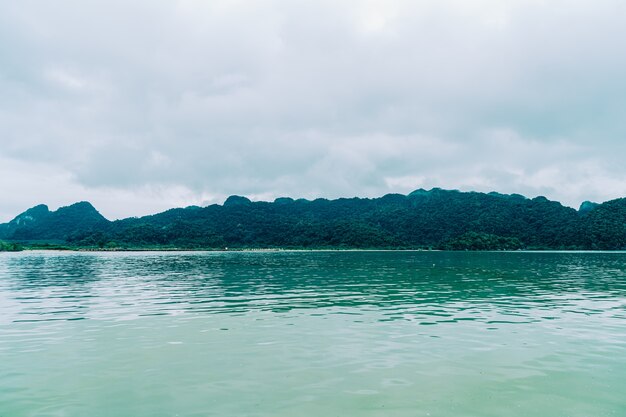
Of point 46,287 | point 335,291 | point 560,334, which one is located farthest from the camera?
point 46,287

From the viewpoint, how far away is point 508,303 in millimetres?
35188

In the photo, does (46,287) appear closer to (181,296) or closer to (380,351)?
(181,296)

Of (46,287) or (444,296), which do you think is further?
(46,287)

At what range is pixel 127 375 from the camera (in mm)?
16406

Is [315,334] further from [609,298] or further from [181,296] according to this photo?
[609,298]

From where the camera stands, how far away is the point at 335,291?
4522 centimetres

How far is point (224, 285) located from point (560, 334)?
3750cm

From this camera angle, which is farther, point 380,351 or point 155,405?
point 380,351

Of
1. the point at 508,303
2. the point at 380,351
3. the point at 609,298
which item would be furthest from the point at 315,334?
the point at 609,298

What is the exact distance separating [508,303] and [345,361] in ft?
73.5

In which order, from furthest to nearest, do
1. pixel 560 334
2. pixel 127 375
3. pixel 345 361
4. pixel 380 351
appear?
pixel 560 334 → pixel 380 351 → pixel 345 361 → pixel 127 375

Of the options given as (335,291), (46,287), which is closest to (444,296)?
(335,291)

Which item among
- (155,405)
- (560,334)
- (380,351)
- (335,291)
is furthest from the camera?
(335,291)

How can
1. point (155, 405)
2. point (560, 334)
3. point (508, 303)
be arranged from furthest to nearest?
point (508, 303), point (560, 334), point (155, 405)
